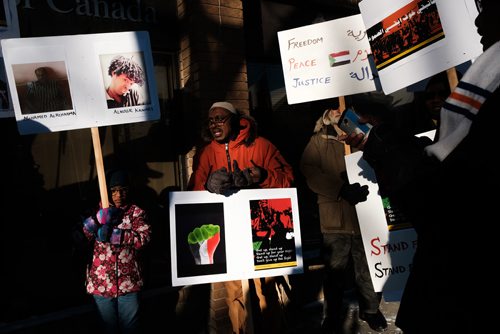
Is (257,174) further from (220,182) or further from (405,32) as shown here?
(405,32)

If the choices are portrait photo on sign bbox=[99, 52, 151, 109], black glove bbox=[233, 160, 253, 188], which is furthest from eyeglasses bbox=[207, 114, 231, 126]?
portrait photo on sign bbox=[99, 52, 151, 109]

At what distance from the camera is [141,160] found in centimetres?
426

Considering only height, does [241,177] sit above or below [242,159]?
below

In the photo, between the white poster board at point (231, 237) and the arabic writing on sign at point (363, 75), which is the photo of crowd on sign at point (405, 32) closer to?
the arabic writing on sign at point (363, 75)

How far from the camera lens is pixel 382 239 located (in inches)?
113

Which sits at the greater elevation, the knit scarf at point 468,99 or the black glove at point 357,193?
the knit scarf at point 468,99

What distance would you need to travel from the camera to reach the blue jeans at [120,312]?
313 centimetres

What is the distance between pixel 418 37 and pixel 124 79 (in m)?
1.95

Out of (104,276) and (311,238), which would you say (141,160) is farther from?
(311,238)

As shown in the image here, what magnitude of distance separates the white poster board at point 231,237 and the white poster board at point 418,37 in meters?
1.16

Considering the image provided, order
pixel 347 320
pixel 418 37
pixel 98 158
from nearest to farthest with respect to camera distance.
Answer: pixel 418 37
pixel 98 158
pixel 347 320

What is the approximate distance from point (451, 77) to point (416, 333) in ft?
5.22

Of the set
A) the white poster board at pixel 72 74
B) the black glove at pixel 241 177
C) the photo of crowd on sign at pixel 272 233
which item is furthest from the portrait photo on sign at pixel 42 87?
the photo of crowd on sign at pixel 272 233

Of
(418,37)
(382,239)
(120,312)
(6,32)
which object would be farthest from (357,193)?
(6,32)
